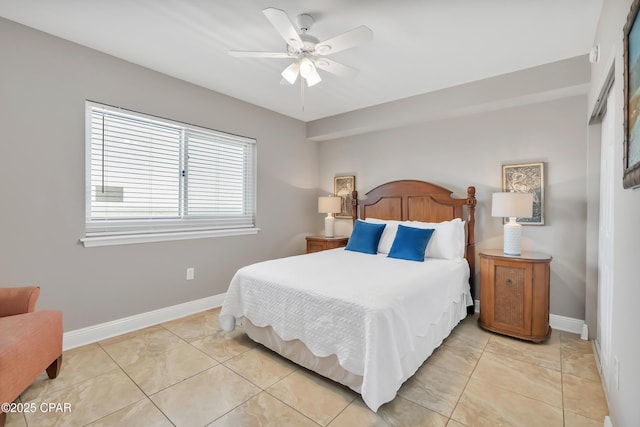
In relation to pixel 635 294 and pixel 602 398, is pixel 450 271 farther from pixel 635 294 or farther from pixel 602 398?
pixel 635 294

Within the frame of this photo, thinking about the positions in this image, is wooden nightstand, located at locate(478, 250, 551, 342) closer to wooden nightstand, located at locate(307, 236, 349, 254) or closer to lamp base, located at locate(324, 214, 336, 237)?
wooden nightstand, located at locate(307, 236, 349, 254)

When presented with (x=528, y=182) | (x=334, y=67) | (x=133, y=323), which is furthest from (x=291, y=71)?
(x=133, y=323)

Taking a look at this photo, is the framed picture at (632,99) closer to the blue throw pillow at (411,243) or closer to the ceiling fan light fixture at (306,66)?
the ceiling fan light fixture at (306,66)

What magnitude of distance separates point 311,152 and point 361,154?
87 centimetres

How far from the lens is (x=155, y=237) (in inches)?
118

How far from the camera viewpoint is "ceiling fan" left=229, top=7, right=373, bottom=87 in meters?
1.79

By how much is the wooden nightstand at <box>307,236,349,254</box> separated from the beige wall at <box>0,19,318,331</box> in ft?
4.55

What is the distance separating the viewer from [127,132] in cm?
285

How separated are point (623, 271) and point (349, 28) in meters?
2.17

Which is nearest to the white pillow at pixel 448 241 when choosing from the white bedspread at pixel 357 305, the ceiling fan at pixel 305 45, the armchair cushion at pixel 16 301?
the white bedspread at pixel 357 305

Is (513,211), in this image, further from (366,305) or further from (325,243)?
(325,243)

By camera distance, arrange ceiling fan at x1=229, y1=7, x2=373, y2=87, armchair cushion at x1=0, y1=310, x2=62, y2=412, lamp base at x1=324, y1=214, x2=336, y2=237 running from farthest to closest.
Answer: lamp base at x1=324, y1=214, x2=336, y2=237 → ceiling fan at x1=229, y1=7, x2=373, y2=87 → armchair cushion at x1=0, y1=310, x2=62, y2=412

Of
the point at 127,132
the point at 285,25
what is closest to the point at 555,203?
the point at 285,25

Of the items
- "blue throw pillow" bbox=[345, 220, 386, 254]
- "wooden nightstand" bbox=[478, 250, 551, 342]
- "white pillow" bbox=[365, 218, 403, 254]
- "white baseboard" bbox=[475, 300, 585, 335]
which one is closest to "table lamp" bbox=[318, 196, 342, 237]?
"blue throw pillow" bbox=[345, 220, 386, 254]
